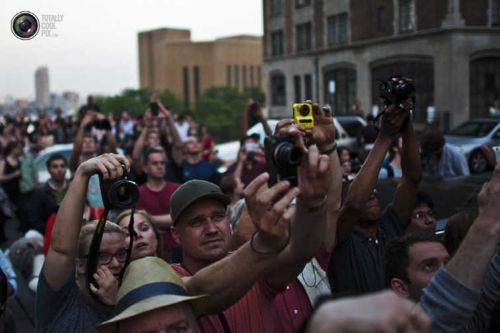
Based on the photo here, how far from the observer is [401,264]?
2.69 meters

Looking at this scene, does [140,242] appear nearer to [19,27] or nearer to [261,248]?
[19,27]

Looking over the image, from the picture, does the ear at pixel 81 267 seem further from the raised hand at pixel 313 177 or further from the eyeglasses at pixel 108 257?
the raised hand at pixel 313 177

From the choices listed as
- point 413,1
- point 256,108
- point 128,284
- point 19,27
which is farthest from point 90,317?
point 413,1

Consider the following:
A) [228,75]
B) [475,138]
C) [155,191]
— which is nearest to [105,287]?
[155,191]

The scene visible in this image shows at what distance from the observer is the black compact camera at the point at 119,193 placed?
2.43 metres

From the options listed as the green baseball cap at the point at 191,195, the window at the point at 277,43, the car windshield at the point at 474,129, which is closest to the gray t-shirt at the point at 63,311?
the green baseball cap at the point at 191,195

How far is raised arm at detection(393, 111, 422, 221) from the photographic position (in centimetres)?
356

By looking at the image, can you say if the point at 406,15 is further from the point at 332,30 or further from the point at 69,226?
the point at 69,226

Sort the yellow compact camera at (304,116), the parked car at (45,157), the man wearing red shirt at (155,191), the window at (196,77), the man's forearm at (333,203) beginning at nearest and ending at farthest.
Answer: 1. the yellow compact camera at (304,116)
2. the man's forearm at (333,203)
3. the man wearing red shirt at (155,191)
4. the parked car at (45,157)
5. the window at (196,77)

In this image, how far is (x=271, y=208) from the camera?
2000 millimetres

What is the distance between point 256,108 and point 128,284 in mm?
6280

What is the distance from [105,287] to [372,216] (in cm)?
187

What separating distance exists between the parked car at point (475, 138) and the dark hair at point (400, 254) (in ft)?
43.0

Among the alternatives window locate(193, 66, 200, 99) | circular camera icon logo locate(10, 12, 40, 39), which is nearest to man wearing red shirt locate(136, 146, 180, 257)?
circular camera icon logo locate(10, 12, 40, 39)
